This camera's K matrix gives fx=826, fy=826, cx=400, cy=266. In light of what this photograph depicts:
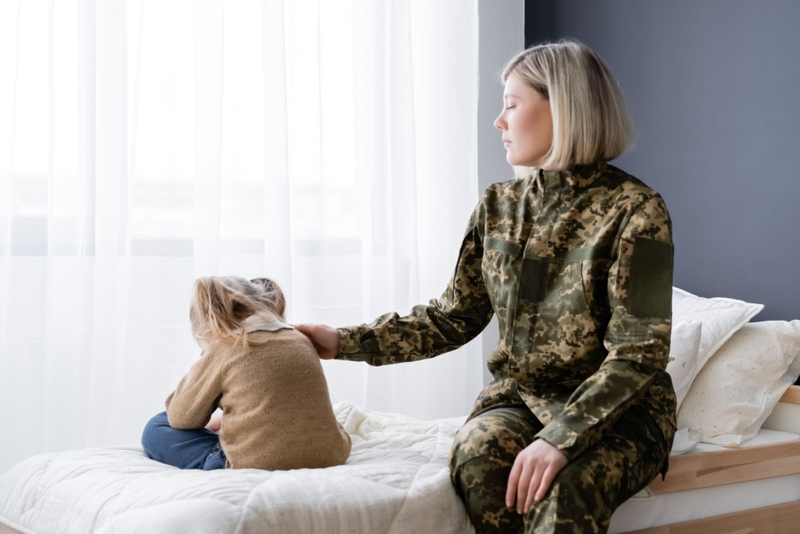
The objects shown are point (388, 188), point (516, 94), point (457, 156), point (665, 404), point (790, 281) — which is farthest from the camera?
point (457, 156)

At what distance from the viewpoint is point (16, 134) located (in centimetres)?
238

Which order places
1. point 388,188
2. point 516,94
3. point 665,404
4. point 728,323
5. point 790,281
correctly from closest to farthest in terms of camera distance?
point 665,404 < point 516,94 < point 728,323 < point 790,281 < point 388,188

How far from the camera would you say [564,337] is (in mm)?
1572

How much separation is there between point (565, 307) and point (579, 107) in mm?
399

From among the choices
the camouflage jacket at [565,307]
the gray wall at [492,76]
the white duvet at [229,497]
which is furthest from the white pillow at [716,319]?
the gray wall at [492,76]

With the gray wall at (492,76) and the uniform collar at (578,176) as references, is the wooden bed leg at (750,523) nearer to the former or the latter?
the uniform collar at (578,176)

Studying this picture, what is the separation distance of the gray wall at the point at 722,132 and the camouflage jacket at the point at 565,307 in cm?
105

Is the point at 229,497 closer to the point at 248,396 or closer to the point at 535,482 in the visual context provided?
the point at 248,396

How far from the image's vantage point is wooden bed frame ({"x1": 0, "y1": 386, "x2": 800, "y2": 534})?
1771 millimetres

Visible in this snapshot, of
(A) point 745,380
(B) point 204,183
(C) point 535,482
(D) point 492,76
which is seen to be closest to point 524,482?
(C) point 535,482

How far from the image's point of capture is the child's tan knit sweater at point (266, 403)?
61.4 inches

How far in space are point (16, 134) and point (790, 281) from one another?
7.53ft

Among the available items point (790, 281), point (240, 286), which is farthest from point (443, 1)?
point (240, 286)

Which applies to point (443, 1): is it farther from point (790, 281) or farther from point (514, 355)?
point (514, 355)
